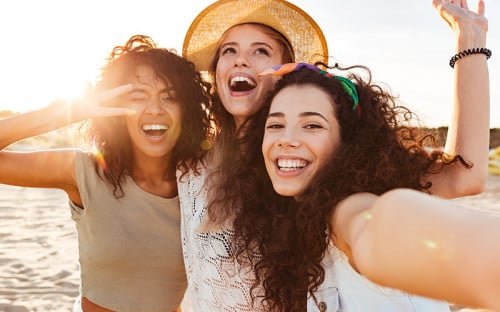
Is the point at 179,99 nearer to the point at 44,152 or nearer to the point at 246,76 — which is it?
the point at 246,76

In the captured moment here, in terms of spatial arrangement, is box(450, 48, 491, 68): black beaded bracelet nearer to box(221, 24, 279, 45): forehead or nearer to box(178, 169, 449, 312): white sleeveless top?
box(221, 24, 279, 45): forehead

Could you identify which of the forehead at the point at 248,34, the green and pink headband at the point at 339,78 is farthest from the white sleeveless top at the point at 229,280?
the forehead at the point at 248,34

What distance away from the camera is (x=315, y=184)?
2340 millimetres

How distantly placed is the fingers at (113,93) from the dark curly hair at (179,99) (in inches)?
7.5

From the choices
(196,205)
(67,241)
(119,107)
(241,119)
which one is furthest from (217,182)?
(67,241)

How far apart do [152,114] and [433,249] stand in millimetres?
2390

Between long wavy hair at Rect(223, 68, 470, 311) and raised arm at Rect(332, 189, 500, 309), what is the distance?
0.76m

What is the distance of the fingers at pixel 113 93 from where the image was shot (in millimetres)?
3202

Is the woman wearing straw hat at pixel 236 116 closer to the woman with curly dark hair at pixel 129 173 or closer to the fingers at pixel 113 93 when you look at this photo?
the woman with curly dark hair at pixel 129 173

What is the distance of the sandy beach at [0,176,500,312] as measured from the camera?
18.7 feet

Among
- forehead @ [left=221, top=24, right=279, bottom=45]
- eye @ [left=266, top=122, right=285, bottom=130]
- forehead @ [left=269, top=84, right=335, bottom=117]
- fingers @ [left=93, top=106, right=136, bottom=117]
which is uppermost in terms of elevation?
forehead @ [left=221, top=24, right=279, bottom=45]

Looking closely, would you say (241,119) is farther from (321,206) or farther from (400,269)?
(400,269)

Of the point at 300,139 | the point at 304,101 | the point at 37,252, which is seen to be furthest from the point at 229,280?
the point at 37,252

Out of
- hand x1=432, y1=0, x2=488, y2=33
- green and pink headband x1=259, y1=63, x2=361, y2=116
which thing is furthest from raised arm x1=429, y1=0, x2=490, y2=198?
green and pink headband x1=259, y1=63, x2=361, y2=116
